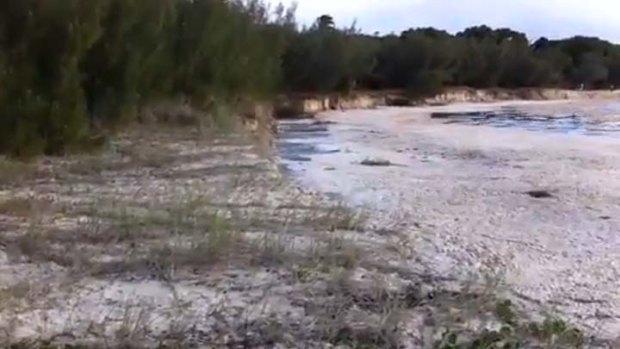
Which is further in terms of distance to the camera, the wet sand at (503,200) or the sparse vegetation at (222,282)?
the wet sand at (503,200)

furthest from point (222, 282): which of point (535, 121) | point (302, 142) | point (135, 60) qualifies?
point (535, 121)

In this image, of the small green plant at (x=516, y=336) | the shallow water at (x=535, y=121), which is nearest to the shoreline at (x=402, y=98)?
the shallow water at (x=535, y=121)

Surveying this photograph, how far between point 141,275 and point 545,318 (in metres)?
3.20

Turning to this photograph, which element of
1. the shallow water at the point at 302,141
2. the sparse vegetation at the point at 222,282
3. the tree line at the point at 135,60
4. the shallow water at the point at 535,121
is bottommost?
the shallow water at the point at 535,121

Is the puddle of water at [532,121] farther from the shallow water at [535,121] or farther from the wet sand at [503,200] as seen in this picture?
the wet sand at [503,200]

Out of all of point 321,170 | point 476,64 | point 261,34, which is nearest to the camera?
point 321,170

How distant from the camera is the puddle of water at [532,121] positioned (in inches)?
1463

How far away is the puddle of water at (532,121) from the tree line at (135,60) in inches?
251

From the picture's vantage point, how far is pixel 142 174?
14453 mm

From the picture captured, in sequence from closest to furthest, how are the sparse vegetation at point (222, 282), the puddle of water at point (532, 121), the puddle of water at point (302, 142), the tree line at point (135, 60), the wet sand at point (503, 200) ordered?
the sparse vegetation at point (222, 282)
the wet sand at point (503, 200)
the tree line at point (135, 60)
the puddle of water at point (302, 142)
the puddle of water at point (532, 121)

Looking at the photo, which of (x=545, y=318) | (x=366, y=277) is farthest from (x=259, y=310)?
(x=545, y=318)

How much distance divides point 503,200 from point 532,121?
28.2 metres

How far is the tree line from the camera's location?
1212 centimetres

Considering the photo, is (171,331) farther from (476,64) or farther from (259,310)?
(476,64)
